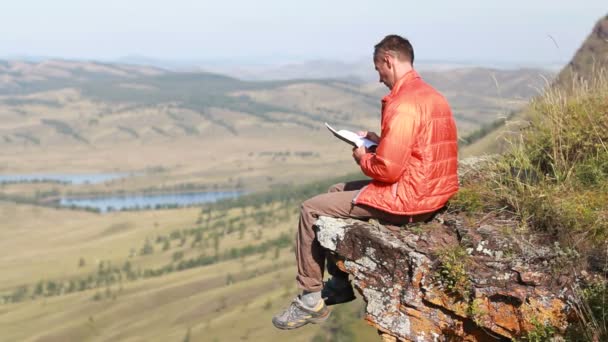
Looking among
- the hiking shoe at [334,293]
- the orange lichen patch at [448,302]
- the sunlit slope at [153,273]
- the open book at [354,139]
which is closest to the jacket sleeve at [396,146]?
the open book at [354,139]

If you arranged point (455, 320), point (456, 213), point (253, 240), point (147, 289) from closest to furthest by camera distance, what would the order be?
point (455, 320) → point (456, 213) → point (147, 289) → point (253, 240)

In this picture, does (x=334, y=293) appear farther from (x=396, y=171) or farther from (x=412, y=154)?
(x=412, y=154)

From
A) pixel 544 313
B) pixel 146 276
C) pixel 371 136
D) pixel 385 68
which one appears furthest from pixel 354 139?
pixel 146 276

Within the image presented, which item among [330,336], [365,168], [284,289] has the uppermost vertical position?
[365,168]

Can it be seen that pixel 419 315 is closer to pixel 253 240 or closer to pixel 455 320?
pixel 455 320

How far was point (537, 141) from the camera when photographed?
8.98 m

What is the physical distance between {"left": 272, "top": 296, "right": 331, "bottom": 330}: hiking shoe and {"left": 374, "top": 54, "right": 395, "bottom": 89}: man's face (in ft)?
9.68

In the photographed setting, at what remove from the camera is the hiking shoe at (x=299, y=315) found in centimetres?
793

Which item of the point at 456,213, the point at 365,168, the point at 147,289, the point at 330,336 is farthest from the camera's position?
the point at 147,289

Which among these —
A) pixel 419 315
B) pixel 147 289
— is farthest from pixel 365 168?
pixel 147 289

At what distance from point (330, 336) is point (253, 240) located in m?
85.2

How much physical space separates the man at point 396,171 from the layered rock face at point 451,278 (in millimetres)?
242

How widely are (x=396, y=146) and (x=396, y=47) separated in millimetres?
1238

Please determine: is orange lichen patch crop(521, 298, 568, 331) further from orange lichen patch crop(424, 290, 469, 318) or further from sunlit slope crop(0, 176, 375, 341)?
sunlit slope crop(0, 176, 375, 341)
